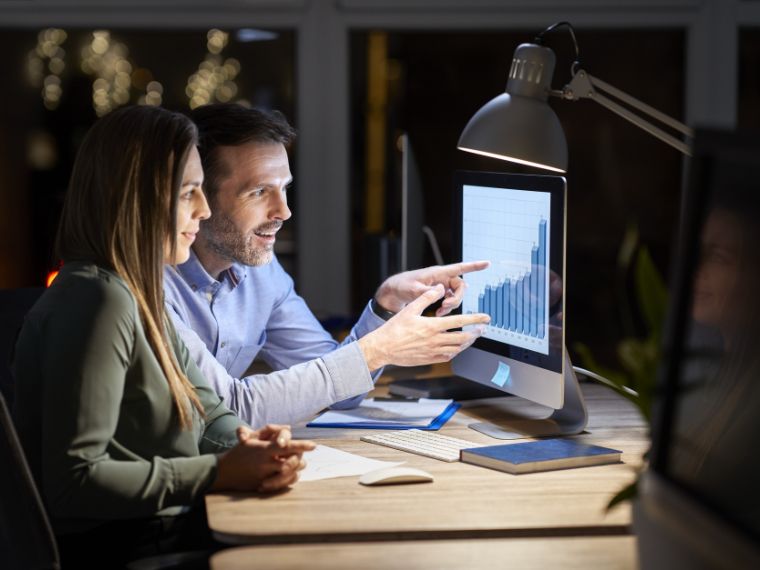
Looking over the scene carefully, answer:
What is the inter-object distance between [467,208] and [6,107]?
228 centimetres

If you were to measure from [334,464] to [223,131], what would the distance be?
94cm

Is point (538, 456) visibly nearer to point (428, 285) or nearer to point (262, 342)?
point (428, 285)

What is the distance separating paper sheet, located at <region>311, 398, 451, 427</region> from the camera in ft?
7.04

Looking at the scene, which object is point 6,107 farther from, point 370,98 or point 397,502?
point 397,502

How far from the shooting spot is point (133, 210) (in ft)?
5.55

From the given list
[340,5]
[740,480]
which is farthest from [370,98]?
[740,480]

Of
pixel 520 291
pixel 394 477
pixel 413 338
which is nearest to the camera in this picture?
pixel 394 477

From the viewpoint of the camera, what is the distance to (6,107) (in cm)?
387

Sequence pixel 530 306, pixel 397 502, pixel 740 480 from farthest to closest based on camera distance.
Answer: pixel 530 306, pixel 397 502, pixel 740 480

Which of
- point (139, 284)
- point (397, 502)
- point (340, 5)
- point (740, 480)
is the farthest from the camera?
point (340, 5)

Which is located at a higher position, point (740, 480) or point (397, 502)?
point (740, 480)

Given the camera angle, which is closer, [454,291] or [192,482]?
[192,482]

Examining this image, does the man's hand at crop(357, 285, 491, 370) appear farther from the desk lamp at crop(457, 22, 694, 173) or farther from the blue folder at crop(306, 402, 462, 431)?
the desk lamp at crop(457, 22, 694, 173)

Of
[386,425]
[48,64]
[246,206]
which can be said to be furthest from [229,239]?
[48,64]
